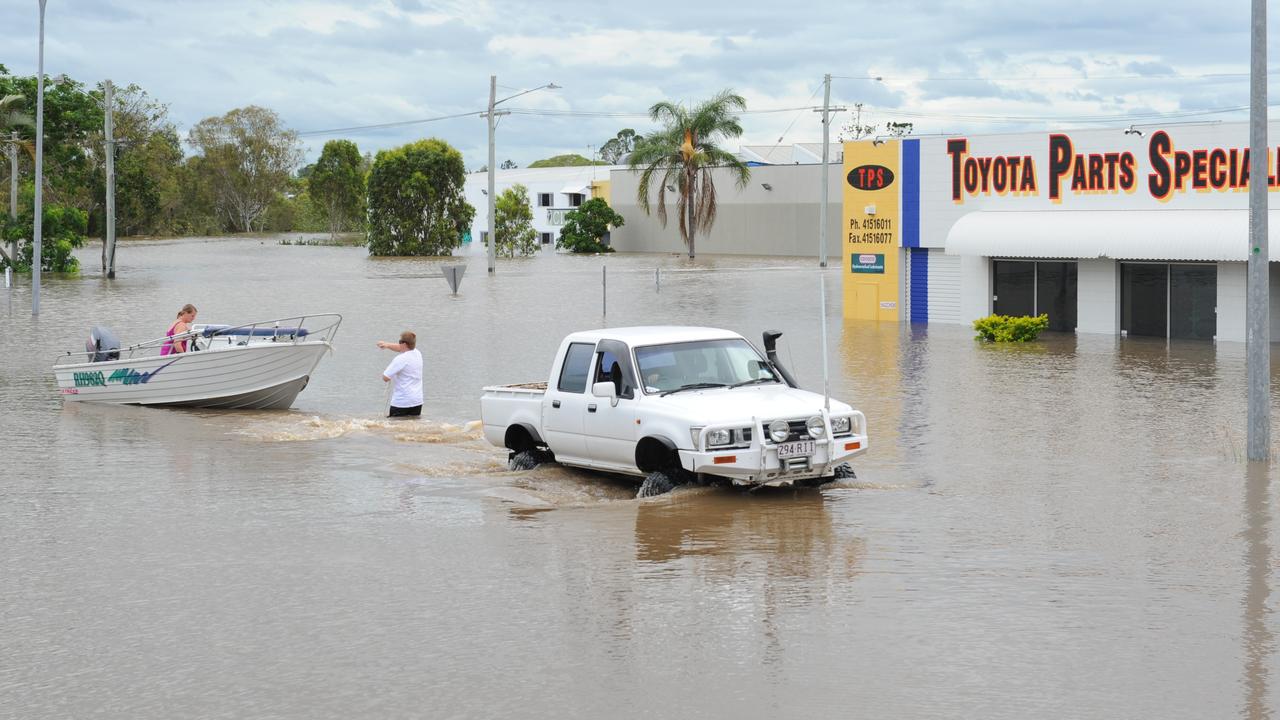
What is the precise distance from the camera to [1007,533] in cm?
1229

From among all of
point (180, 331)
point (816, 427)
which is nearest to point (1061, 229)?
point (180, 331)

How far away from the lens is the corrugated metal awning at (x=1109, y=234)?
32312 millimetres

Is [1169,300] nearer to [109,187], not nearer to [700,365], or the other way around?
[700,365]

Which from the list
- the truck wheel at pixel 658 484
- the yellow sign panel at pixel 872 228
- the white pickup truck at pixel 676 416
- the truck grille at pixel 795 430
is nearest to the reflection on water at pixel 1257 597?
the white pickup truck at pixel 676 416

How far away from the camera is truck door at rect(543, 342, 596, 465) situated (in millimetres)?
14625

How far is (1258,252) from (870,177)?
25564mm

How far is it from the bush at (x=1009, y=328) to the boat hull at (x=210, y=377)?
1789 cm

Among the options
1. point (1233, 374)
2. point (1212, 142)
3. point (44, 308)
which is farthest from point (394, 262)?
point (1233, 374)

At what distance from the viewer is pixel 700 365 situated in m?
14.5

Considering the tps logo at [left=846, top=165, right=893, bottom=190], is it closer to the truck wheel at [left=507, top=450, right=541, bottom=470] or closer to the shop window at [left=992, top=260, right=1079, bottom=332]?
the shop window at [left=992, top=260, right=1079, bottom=332]

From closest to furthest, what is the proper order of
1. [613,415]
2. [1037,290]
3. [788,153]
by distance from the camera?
[613,415] < [1037,290] < [788,153]

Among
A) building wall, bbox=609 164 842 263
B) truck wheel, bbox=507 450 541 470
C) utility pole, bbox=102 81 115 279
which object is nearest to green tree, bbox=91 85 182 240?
utility pole, bbox=102 81 115 279

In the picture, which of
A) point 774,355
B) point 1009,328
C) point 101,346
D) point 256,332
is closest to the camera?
point 774,355

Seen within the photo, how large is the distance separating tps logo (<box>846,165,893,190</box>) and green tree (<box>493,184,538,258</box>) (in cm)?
5167
